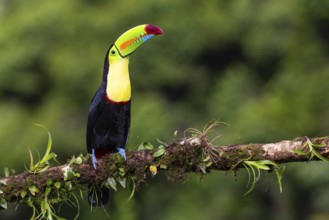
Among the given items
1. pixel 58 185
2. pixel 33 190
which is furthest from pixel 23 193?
pixel 58 185

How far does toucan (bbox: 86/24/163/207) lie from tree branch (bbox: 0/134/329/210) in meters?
0.36

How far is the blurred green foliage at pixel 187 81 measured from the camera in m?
18.1

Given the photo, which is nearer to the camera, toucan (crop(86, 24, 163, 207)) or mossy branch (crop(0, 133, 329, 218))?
mossy branch (crop(0, 133, 329, 218))

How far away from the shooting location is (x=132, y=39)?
21.7ft

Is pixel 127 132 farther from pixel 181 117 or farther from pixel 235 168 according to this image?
pixel 181 117

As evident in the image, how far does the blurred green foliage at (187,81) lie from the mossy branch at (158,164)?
35.1 ft

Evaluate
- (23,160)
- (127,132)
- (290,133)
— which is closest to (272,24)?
(290,133)

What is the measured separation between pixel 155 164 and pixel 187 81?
696 inches

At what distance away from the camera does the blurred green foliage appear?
18.1 meters

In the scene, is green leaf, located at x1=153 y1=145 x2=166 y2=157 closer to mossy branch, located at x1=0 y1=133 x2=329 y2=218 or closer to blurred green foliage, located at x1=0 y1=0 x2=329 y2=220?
mossy branch, located at x1=0 y1=133 x2=329 y2=218

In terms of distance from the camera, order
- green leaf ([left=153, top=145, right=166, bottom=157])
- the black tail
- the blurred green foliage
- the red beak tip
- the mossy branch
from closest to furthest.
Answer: the mossy branch < green leaf ([left=153, top=145, right=166, bottom=157]) < the black tail < the red beak tip < the blurred green foliage

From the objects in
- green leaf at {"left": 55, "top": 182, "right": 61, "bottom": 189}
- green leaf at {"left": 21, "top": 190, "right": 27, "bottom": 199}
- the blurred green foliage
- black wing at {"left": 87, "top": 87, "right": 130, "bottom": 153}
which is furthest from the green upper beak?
the blurred green foliage

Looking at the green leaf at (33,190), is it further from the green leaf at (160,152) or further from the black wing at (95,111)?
the black wing at (95,111)

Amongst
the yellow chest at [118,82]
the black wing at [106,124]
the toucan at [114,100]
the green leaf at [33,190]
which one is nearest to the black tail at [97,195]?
the toucan at [114,100]
